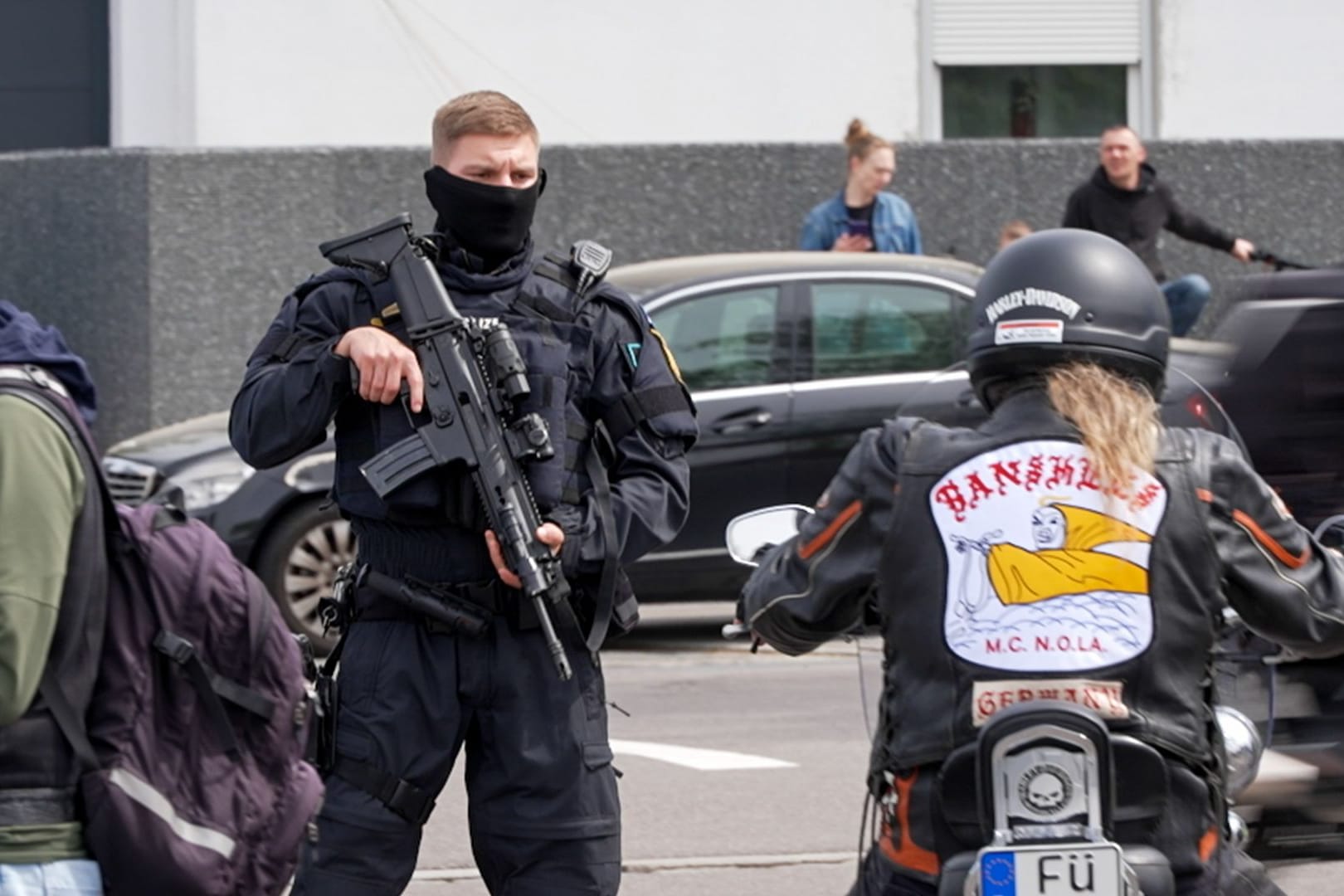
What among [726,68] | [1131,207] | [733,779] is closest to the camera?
[733,779]

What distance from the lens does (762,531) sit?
3764 millimetres

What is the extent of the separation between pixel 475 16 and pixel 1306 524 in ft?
35.5

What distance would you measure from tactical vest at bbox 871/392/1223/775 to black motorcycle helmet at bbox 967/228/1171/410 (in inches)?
3.1

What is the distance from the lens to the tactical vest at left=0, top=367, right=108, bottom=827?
11.1 ft

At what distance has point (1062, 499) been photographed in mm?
3346

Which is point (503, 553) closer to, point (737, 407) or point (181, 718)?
point (181, 718)

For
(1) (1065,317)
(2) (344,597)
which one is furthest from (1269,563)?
(2) (344,597)

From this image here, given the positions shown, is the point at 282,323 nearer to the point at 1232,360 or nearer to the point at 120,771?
the point at 120,771

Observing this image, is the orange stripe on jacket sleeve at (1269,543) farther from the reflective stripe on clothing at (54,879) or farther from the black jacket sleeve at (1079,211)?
the black jacket sleeve at (1079,211)

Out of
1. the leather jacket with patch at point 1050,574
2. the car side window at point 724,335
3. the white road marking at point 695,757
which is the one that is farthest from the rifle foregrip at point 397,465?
the car side window at point 724,335

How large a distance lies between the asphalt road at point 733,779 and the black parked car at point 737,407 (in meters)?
0.60

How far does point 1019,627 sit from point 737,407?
7411 millimetres

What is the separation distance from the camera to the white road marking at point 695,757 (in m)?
8.24

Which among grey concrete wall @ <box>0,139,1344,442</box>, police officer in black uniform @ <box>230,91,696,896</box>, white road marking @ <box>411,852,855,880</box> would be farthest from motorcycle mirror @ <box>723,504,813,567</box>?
grey concrete wall @ <box>0,139,1344,442</box>
